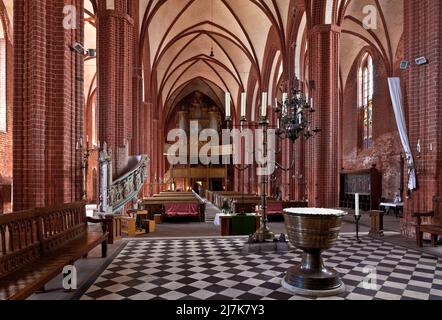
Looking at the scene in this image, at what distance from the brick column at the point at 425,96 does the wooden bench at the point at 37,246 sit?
722 cm

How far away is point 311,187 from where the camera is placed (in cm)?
1320

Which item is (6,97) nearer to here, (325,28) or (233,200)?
(233,200)

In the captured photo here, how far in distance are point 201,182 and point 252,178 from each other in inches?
339

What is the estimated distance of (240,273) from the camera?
540 cm

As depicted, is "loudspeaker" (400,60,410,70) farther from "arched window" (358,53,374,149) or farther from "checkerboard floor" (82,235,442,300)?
"arched window" (358,53,374,149)

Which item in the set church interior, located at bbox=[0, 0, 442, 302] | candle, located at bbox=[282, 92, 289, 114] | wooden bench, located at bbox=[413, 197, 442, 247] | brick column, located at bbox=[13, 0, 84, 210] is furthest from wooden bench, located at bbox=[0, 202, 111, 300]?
wooden bench, located at bbox=[413, 197, 442, 247]

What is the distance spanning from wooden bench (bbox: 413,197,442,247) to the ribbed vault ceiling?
12.0m

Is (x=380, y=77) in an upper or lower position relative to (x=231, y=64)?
lower

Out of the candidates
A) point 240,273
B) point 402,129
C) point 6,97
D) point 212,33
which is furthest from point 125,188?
point 212,33

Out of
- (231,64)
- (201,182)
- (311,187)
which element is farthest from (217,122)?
(311,187)

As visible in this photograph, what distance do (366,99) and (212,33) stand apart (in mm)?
11417

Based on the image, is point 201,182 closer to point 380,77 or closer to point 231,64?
point 231,64

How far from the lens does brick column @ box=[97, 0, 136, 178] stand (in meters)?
10.9
